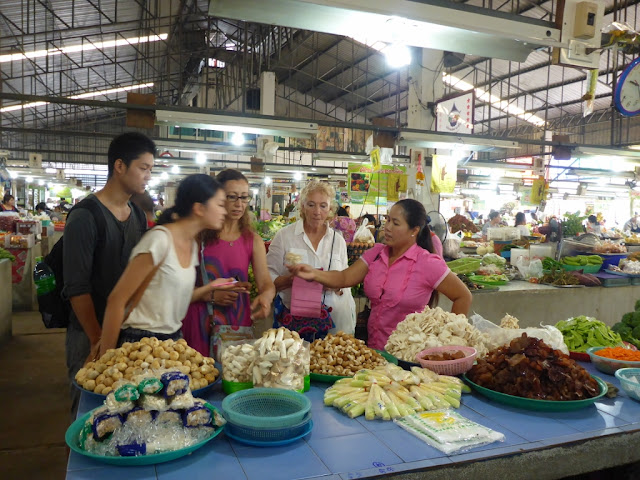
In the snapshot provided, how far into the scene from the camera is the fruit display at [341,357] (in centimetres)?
221

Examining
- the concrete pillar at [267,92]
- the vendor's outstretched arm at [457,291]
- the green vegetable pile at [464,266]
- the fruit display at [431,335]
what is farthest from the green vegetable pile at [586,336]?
the concrete pillar at [267,92]

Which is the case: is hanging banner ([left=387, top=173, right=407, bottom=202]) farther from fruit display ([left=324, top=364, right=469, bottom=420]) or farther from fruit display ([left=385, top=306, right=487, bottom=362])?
fruit display ([left=324, top=364, right=469, bottom=420])

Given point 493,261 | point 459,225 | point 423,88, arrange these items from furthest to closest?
1. point 423,88
2. point 459,225
3. point 493,261

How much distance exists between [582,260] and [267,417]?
5.95 metres

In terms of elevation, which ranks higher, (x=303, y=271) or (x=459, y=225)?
(x=459, y=225)

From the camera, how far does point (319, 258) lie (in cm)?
344

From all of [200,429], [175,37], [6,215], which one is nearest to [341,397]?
[200,429]

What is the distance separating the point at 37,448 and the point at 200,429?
3.07 metres

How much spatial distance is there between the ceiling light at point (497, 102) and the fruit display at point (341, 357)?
535 inches

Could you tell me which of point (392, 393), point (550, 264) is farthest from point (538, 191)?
point (392, 393)

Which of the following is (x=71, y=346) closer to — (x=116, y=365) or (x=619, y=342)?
(x=116, y=365)

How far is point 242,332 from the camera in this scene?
2.81 metres

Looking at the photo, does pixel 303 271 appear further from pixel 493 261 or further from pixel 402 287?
pixel 493 261

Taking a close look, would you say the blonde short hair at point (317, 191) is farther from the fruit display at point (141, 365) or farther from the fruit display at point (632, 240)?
the fruit display at point (632, 240)
